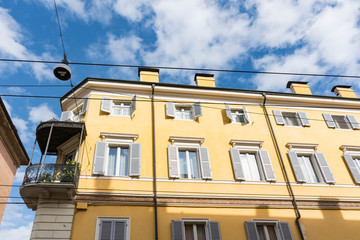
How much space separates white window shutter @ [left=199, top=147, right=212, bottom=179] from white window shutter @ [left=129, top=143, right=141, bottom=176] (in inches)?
108

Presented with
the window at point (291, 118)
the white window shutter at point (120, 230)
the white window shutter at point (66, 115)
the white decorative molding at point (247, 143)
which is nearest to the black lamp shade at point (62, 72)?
the white window shutter at point (66, 115)

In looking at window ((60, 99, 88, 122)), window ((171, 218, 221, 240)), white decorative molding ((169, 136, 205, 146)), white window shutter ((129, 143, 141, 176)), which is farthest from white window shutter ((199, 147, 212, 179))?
window ((60, 99, 88, 122))

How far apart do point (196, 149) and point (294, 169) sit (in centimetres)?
464

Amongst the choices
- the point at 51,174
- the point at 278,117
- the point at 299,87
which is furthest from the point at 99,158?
the point at 299,87

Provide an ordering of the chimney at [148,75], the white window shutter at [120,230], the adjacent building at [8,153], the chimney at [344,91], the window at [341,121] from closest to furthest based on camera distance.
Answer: the white window shutter at [120,230] < the adjacent building at [8,153] < the window at [341,121] < the chimney at [148,75] < the chimney at [344,91]

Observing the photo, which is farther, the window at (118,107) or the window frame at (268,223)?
the window at (118,107)

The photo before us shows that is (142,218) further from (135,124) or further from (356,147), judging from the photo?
(356,147)

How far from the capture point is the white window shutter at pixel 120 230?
33.5ft

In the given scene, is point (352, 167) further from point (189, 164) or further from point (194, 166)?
point (189, 164)

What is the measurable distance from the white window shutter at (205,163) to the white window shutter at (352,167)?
23.1 feet

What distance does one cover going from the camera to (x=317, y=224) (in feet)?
38.7

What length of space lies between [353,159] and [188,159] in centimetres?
871

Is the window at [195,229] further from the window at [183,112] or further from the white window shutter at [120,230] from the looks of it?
the window at [183,112]

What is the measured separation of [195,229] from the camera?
10.9 m
